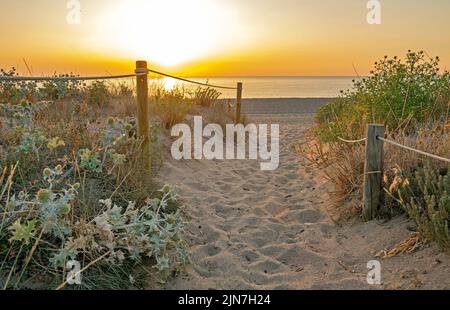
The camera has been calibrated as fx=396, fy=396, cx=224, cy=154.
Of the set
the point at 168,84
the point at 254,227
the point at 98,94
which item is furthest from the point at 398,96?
the point at 98,94

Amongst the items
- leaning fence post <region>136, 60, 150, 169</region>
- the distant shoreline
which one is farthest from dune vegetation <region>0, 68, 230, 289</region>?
the distant shoreline

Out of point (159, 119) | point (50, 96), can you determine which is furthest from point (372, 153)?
point (50, 96)

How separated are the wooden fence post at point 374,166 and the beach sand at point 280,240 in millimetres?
254

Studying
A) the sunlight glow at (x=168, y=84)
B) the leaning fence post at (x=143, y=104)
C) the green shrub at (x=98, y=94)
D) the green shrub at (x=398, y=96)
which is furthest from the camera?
the sunlight glow at (x=168, y=84)

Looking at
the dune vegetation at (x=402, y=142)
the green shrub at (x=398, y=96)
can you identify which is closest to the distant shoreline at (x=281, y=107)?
the dune vegetation at (x=402, y=142)

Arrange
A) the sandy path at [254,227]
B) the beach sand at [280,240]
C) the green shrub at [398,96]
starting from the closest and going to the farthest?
the beach sand at [280,240] → the sandy path at [254,227] → the green shrub at [398,96]

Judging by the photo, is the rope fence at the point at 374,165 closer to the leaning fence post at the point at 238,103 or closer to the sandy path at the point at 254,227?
the sandy path at the point at 254,227

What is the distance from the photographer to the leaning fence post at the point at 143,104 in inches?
168

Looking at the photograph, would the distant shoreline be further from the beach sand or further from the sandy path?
the beach sand

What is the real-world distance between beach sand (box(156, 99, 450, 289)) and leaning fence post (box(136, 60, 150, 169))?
678mm

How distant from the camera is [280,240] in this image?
372 cm

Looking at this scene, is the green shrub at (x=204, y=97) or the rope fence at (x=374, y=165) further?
the green shrub at (x=204, y=97)

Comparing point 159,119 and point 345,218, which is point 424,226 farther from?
point 159,119

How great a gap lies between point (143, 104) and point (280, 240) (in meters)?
2.04
